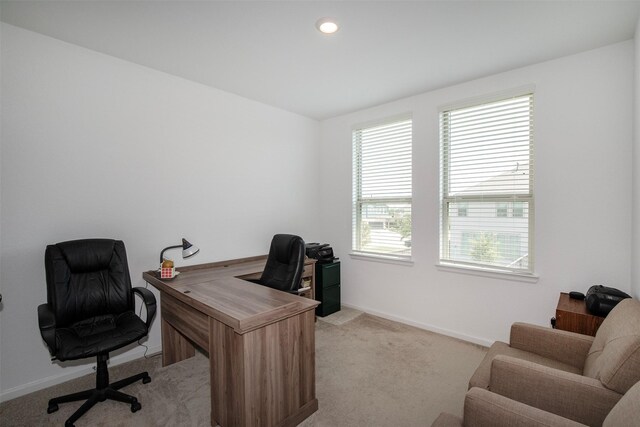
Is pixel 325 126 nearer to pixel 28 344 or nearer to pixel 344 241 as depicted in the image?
pixel 344 241

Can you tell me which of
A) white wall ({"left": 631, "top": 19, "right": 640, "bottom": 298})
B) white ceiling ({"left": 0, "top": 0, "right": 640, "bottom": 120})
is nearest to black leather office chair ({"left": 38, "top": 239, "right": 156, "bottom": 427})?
white ceiling ({"left": 0, "top": 0, "right": 640, "bottom": 120})

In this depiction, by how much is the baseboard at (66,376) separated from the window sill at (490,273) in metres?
3.06

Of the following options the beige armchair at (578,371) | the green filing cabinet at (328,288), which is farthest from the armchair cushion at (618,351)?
the green filing cabinet at (328,288)

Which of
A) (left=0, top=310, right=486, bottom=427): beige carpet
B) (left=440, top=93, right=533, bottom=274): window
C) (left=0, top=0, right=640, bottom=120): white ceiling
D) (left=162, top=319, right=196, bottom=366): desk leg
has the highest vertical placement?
(left=0, top=0, right=640, bottom=120): white ceiling

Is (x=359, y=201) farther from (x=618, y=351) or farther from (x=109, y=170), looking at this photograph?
(x=618, y=351)

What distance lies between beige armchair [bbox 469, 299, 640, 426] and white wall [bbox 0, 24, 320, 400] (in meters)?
2.83

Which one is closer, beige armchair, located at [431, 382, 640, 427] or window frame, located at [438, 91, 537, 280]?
beige armchair, located at [431, 382, 640, 427]

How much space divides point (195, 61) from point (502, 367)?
318 centimetres

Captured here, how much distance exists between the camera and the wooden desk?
5.58 ft

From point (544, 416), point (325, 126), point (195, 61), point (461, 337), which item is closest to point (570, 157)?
point (461, 337)

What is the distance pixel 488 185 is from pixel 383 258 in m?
1.46

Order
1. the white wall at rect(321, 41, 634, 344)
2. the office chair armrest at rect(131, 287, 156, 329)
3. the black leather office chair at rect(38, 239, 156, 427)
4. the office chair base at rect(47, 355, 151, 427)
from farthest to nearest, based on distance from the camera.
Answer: the white wall at rect(321, 41, 634, 344) → the office chair armrest at rect(131, 287, 156, 329) → the office chair base at rect(47, 355, 151, 427) → the black leather office chair at rect(38, 239, 156, 427)

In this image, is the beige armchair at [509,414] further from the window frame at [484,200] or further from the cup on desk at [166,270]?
the cup on desk at [166,270]

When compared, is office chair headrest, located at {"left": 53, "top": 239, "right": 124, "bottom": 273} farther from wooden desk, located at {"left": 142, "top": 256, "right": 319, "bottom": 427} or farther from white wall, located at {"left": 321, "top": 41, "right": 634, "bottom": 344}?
white wall, located at {"left": 321, "top": 41, "right": 634, "bottom": 344}
